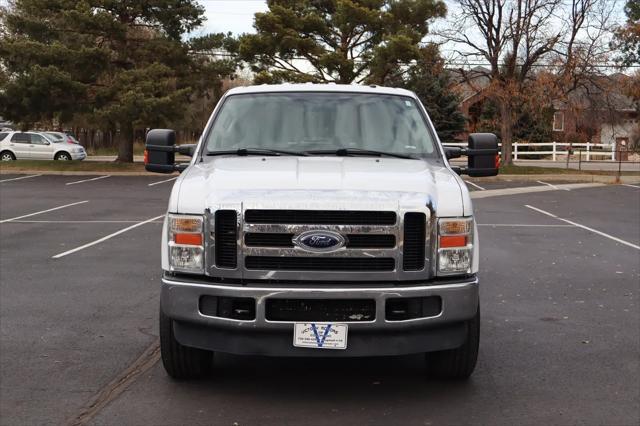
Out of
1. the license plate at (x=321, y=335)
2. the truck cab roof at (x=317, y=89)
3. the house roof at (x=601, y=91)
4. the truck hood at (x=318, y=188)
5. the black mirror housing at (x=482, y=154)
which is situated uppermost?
the house roof at (x=601, y=91)

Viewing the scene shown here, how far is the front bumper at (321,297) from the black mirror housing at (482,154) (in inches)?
68.4

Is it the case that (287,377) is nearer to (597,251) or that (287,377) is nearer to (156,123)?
(597,251)

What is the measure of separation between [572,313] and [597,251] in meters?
4.54

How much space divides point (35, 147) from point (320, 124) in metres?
34.1

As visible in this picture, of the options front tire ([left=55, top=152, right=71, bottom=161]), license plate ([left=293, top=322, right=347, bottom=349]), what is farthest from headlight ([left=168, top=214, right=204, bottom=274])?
front tire ([left=55, top=152, right=71, bottom=161])

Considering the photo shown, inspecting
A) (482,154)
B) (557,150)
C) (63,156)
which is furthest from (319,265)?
(557,150)

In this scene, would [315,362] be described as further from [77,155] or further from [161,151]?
[77,155]

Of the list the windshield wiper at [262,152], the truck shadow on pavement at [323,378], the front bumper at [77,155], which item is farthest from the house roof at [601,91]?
the truck shadow on pavement at [323,378]

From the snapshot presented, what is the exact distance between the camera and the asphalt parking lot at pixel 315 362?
4.53 m

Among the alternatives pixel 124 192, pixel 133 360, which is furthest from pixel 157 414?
pixel 124 192

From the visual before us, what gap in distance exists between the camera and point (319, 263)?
14.4ft

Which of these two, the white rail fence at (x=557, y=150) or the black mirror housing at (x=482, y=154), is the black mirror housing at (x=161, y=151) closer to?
the black mirror housing at (x=482, y=154)

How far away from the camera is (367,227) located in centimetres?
433

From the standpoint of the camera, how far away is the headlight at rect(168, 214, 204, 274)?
446 centimetres
